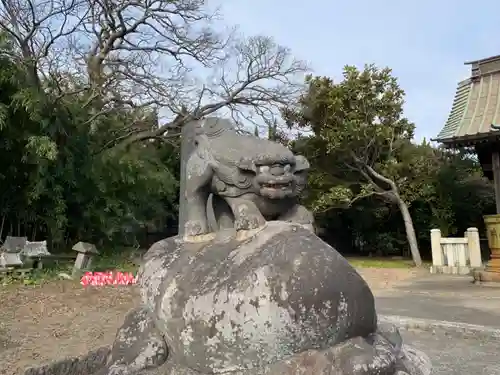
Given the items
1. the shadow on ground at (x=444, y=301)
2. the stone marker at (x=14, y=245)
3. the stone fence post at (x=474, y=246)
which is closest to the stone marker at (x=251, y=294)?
the shadow on ground at (x=444, y=301)

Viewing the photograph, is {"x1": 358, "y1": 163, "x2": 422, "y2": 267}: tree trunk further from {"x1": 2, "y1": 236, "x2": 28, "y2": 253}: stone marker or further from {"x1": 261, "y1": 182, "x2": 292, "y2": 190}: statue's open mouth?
{"x1": 261, "y1": 182, "x2": 292, "y2": 190}: statue's open mouth

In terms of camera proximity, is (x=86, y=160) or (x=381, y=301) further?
(x=86, y=160)

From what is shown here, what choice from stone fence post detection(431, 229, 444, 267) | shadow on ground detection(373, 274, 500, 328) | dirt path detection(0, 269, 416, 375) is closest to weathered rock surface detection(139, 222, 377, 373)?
dirt path detection(0, 269, 416, 375)

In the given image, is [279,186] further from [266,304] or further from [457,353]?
[457,353]

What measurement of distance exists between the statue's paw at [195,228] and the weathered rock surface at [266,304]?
0.26 m

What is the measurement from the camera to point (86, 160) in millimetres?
10984

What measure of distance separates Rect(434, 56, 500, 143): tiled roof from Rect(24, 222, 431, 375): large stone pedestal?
8683 millimetres

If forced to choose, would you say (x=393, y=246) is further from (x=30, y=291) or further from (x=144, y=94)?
Answer: (x=30, y=291)

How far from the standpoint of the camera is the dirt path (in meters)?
4.38

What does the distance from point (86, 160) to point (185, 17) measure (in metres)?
5.42

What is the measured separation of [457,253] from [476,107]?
3.46 meters

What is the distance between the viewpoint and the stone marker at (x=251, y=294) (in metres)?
1.58

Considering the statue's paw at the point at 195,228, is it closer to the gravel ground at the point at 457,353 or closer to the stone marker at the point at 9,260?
the gravel ground at the point at 457,353

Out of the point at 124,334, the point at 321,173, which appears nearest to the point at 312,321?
the point at 124,334
